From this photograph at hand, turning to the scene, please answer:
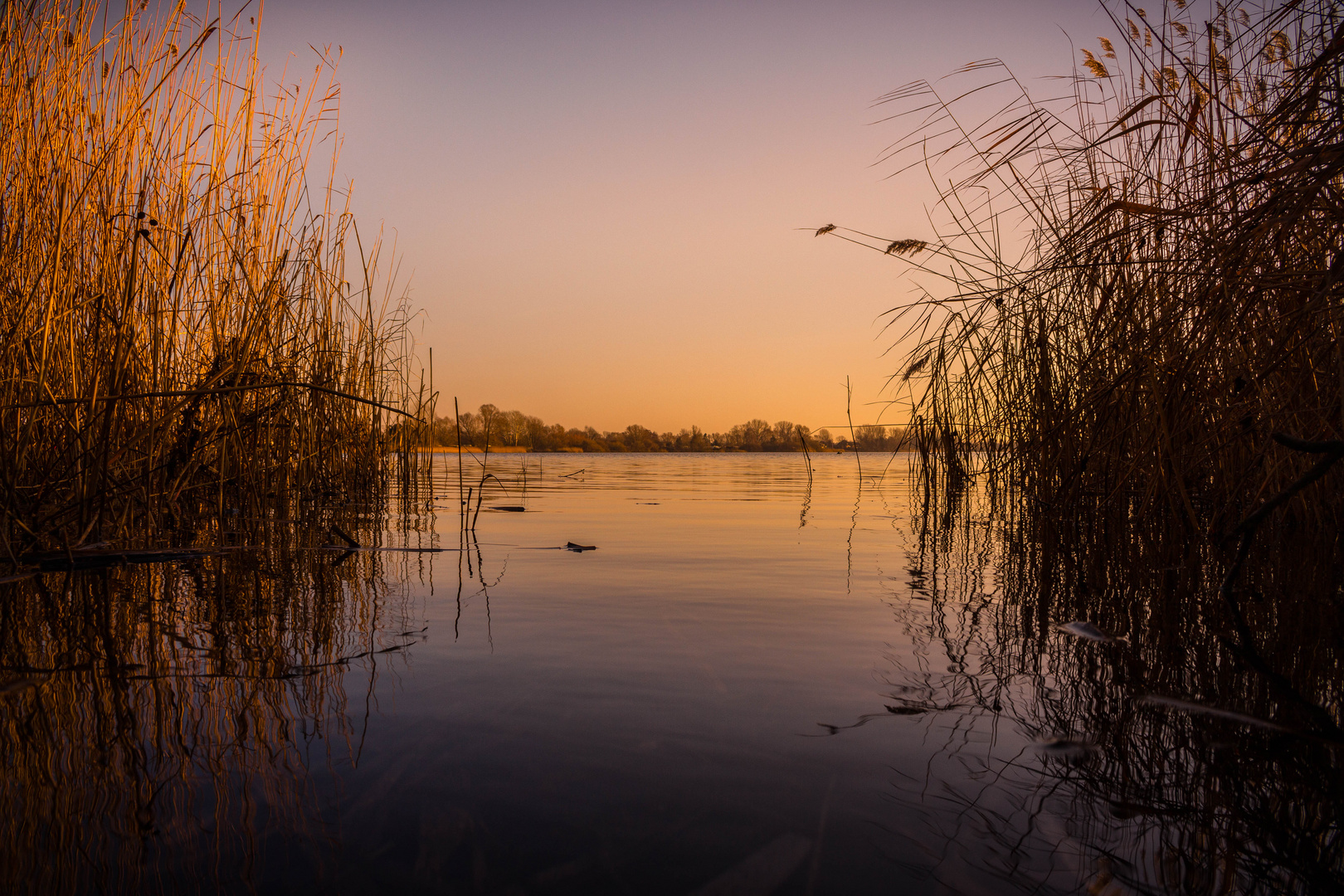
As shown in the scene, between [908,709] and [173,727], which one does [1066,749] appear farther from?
[173,727]

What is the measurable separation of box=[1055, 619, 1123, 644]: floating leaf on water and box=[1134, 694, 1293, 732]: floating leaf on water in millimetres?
381

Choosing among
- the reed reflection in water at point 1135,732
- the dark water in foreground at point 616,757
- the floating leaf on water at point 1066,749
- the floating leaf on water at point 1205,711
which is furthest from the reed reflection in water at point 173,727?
the floating leaf on water at point 1205,711

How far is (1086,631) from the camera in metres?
1.52

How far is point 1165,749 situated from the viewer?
3.08ft

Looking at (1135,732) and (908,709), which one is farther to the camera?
(908,709)

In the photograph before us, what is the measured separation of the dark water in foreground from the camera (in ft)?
2.28

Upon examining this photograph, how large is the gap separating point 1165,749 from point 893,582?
1291 mm

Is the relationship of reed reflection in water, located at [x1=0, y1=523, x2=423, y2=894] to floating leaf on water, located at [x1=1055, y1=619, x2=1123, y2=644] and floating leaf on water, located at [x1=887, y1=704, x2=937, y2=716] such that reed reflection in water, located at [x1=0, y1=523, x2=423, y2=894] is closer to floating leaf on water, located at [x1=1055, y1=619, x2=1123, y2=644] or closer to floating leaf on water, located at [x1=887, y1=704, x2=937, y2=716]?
floating leaf on water, located at [x1=887, y1=704, x2=937, y2=716]

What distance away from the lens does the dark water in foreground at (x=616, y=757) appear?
70 cm

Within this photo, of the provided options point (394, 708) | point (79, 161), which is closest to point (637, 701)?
point (394, 708)

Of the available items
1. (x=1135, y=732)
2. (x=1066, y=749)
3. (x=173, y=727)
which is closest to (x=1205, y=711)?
(x=1135, y=732)

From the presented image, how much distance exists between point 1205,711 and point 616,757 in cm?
80

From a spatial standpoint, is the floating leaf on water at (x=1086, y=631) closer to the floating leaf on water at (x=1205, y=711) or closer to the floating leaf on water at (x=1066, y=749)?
the floating leaf on water at (x=1205, y=711)

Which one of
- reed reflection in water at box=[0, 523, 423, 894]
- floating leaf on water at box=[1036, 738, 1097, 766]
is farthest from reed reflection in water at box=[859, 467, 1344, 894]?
reed reflection in water at box=[0, 523, 423, 894]
